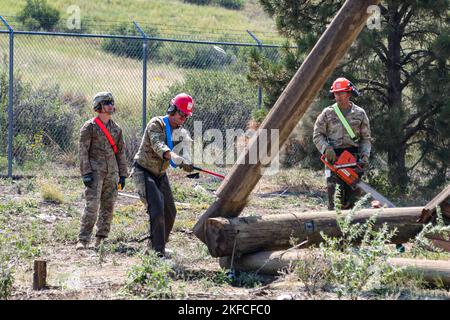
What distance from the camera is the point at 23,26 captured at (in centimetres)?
3123

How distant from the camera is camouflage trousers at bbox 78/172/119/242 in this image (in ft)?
30.2

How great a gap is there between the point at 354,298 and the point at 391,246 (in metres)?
2.81

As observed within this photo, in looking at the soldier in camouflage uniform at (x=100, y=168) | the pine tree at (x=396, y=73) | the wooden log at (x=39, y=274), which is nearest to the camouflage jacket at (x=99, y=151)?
the soldier in camouflage uniform at (x=100, y=168)

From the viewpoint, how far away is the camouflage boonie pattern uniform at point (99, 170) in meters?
9.16

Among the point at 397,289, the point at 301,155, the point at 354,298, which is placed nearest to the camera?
the point at 354,298

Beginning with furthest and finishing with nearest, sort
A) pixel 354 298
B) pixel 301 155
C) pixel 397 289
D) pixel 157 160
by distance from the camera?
pixel 301 155, pixel 157 160, pixel 397 289, pixel 354 298

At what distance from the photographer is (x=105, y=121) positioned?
924cm

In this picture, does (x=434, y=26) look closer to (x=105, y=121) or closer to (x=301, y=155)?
(x=301, y=155)

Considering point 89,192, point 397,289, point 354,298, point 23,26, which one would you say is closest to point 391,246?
point 397,289

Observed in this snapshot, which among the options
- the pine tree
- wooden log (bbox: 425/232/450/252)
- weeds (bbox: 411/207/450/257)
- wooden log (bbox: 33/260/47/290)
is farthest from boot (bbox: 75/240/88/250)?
the pine tree

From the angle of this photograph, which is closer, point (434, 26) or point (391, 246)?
point (391, 246)

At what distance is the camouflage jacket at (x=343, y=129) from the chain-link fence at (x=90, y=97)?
16.4 feet

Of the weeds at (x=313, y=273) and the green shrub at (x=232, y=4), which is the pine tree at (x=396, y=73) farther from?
the green shrub at (x=232, y=4)

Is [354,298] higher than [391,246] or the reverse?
higher
